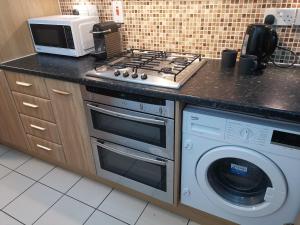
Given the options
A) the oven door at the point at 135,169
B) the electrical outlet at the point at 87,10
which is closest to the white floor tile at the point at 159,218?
the oven door at the point at 135,169

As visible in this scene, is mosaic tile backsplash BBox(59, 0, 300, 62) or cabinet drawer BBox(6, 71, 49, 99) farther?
cabinet drawer BBox(6, 71, 49, 99)

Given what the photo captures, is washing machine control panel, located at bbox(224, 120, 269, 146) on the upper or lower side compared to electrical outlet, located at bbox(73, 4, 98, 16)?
lower

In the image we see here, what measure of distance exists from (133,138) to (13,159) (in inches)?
54.7

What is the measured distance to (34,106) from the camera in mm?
1694

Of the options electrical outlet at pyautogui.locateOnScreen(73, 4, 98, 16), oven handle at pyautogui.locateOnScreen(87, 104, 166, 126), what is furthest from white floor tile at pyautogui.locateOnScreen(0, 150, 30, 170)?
electrical outlet at pyautogui.locateOnScreen(73, 4, 98, 16)

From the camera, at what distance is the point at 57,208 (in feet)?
5.32

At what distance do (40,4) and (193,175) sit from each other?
5.70 ft

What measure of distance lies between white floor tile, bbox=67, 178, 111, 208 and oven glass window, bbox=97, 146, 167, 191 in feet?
0.73

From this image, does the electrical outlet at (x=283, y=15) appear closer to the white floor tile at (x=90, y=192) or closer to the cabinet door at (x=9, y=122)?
the white floor tile at (x=90, y=192)

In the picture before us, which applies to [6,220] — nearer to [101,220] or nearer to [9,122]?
[101,220]

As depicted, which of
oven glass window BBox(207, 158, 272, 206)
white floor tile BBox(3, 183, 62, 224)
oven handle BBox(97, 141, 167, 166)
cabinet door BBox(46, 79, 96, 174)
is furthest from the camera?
white floor tile BBox(3, 183, 62, 224)

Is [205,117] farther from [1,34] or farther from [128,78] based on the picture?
[1,34]

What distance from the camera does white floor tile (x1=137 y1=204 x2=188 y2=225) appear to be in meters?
1.50

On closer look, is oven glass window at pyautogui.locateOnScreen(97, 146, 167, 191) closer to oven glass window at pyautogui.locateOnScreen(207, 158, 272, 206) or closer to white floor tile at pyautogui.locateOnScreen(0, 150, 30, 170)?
oven glass window at pyautogui.locateOnScreen(207, 158, 272, 206)
